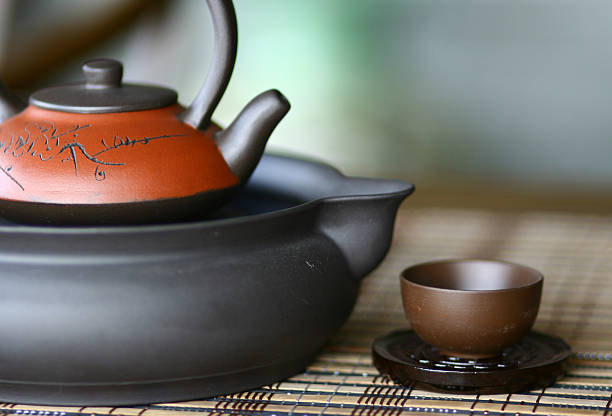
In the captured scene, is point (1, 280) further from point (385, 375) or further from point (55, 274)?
point (385, 375)

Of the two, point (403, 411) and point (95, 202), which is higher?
point (95, 202)

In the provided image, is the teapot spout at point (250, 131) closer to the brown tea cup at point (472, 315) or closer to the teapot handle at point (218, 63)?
the teapot handle at point (218, 63)

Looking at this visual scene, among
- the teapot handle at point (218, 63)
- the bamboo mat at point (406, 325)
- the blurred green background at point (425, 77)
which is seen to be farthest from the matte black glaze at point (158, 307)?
the blurred green background at point (425, 77)

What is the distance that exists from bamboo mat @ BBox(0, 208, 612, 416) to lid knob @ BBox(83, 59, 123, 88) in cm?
36

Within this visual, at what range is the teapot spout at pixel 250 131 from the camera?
0.95m

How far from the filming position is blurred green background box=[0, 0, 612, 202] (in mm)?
3584

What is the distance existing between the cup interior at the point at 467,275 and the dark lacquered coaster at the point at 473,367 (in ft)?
0.24

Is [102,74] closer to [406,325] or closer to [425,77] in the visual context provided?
[406,325]

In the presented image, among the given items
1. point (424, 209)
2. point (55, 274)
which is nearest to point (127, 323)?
point (55, 274)

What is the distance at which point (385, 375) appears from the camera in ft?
3.16

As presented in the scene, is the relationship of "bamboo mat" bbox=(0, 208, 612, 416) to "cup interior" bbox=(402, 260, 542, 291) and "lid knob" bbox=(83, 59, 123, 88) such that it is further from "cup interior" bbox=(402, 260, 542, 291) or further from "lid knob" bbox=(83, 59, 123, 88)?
"lid knob" bbox=(83, 59, 123, 88)

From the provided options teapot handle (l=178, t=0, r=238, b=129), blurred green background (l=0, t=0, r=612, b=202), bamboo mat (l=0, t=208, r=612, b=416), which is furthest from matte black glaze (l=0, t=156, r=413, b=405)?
blurred green background (l=0, t=0, r=612, b=202)

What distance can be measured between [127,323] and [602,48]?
327 centimetres

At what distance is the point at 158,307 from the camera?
0.82 meters
